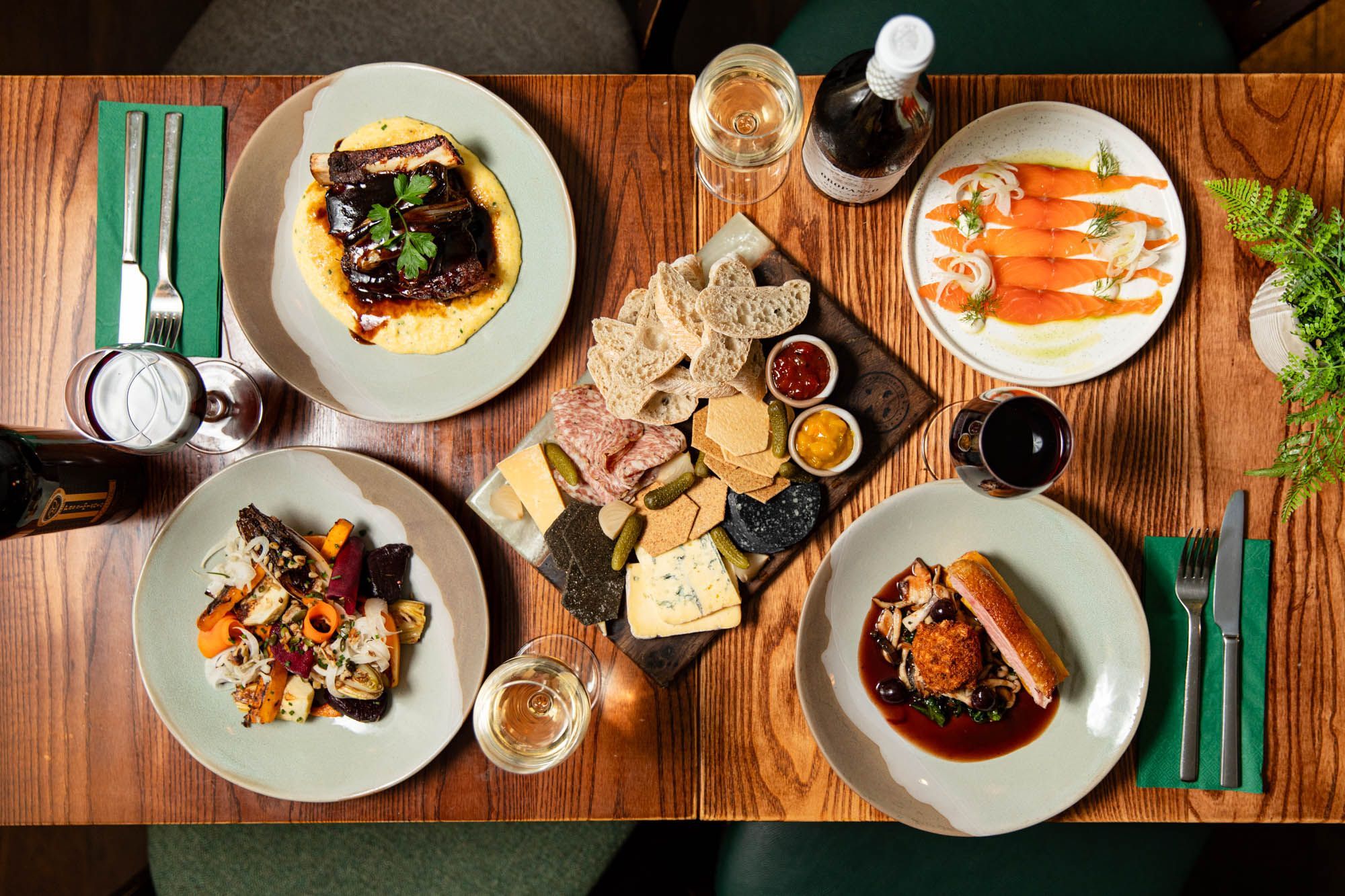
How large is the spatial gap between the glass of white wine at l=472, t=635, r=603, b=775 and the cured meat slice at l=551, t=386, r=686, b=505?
0.33 metres

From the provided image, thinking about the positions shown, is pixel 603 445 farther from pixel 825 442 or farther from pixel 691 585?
pixel 825 442

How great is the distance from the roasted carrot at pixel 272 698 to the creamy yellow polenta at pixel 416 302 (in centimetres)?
70

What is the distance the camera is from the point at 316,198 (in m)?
1.59

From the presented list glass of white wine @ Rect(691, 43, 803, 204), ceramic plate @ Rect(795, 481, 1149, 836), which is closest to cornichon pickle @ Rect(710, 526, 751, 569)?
ceramic plate @ Rect(795, 481, 1149, 836)

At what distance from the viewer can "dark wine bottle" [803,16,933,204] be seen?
4.03 feet

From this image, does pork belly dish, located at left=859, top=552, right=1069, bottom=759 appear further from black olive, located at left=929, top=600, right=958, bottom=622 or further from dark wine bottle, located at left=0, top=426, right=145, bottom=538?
dark wine bottle, located at left=0, top=426, right=145, bottom=538

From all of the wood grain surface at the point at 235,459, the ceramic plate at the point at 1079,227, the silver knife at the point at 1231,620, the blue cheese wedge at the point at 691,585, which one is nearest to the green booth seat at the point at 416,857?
the wood grain surface at the point at 235,459

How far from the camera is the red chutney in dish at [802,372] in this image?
1538 mm

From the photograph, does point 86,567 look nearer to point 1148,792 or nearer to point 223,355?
point 223,355

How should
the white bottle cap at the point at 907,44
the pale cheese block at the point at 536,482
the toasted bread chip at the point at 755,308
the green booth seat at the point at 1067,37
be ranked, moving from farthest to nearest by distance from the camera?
the green booth seat at the point at 1067,37 < the pale cheese block at the point at 536,482 < the toasted bread chip at the point at 755,308 < the white bottle cap at the point at 907,44

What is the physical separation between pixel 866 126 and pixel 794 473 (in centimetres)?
65

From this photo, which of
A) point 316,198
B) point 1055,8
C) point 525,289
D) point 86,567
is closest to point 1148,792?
point 525,289

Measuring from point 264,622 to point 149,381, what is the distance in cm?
53

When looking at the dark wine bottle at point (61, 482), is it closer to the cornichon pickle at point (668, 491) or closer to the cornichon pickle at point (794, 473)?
the cornichon pickle at point (668, 491)
